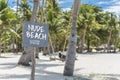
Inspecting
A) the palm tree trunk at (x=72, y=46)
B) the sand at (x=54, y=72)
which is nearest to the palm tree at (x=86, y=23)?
the sand at (x=54, y=72)

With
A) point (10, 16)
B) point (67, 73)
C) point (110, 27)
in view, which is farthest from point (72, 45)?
point (110, 27)

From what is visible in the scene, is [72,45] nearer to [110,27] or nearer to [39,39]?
[39,39]

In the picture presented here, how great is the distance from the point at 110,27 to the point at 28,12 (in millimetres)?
30777

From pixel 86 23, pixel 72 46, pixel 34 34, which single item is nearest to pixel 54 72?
pixel 72 46

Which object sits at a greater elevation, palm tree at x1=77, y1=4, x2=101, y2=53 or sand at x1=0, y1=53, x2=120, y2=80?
palm tree at x1=77, y1=4, x2=101, y2=53

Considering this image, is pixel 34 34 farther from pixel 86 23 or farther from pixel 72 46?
pixel 86 23

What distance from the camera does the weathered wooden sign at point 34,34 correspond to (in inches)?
369

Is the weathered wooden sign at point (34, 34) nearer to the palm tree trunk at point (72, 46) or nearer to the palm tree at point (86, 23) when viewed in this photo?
the palm tree trunk at point (72, 46)

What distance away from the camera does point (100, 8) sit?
2616 inches

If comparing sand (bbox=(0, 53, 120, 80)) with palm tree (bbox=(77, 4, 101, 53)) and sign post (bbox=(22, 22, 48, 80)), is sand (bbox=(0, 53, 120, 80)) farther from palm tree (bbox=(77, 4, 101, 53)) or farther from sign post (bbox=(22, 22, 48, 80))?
palm tree (bbox=(77, 4, 101, 53))

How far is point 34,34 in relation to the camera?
9.50m

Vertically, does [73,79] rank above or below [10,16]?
below

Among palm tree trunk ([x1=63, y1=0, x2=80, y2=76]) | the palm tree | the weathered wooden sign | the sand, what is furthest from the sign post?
the palm tree

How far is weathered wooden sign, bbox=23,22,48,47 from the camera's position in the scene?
369 inches
